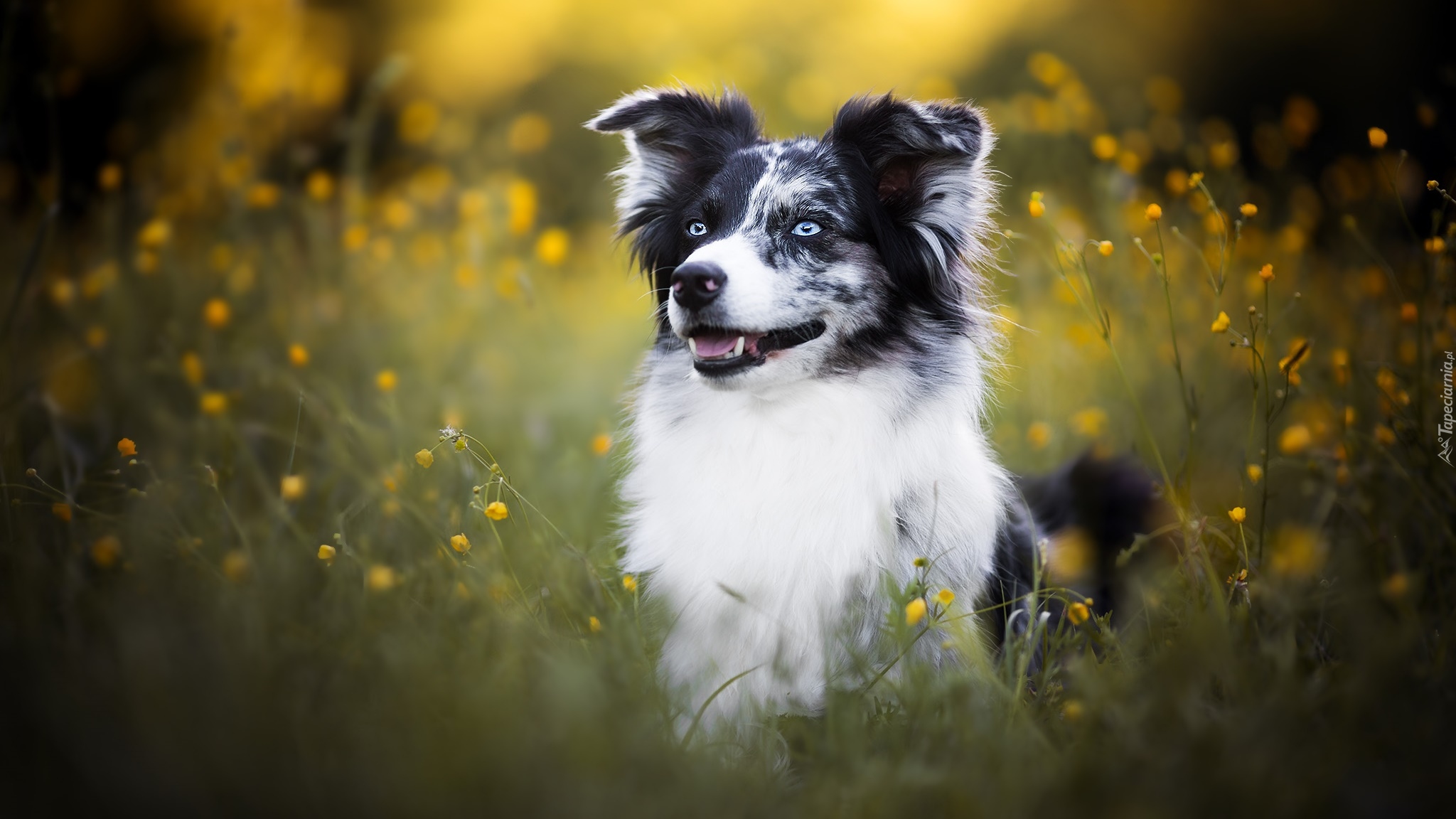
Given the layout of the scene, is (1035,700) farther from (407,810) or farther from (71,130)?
(71,130)

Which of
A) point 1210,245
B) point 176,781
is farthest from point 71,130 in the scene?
point 1210,245

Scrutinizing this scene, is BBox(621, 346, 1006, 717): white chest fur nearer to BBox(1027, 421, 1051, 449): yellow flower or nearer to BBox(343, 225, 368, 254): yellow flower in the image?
BBox(1027, 421, 1051, 449): yellow flower

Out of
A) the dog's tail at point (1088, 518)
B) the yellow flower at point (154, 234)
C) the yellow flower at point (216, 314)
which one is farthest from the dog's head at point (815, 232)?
the yellow flower at point (154, 234)

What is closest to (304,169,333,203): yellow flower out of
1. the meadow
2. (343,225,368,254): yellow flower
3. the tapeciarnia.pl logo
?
the meadow

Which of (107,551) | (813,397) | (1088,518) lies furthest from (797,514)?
(107,551)

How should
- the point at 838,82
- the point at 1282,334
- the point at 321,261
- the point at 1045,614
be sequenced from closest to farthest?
1. the point at 1045,614
2. the point at 1282,334
3. the point at 321,261
4. the point at 838,82

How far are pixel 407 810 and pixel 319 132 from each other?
1005 cm

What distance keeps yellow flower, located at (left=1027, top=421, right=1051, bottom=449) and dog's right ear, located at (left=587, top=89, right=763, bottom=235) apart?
1.88 metres

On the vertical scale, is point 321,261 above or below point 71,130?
below

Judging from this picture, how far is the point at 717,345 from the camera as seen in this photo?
2900 mm

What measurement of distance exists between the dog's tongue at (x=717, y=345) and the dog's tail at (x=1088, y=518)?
4.06 ft

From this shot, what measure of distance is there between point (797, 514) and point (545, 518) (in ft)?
2.60

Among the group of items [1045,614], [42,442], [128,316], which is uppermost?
[128,316]

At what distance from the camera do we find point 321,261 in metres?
5.17
